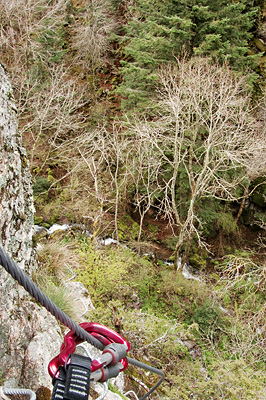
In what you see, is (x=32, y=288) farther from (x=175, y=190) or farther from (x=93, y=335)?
(x=175, y=190)

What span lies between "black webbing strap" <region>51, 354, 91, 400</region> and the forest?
3615 mm

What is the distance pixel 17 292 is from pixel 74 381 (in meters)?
1.85

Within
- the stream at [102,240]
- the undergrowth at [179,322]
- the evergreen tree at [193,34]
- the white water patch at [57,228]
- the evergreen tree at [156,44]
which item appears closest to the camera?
the undergrowth at [179,322]

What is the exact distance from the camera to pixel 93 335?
1003mm

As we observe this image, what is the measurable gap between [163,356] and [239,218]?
997cm

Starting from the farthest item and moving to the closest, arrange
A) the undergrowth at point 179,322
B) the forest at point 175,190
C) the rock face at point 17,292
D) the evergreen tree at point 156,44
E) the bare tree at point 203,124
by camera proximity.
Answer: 1. the evergreen tree at point 156,44
2. the bare tree at point 203,124
3. the forest at point 175,190
4. the undergrowth at point 179,322
5. the rock face at point 17,292

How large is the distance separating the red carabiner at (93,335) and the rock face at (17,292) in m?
1.38

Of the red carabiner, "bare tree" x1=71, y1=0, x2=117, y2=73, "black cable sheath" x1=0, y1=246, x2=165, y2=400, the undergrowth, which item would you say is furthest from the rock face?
"bare tree" x1=71, y1=0, x2=117, y2=73

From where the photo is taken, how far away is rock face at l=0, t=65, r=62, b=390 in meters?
2.05

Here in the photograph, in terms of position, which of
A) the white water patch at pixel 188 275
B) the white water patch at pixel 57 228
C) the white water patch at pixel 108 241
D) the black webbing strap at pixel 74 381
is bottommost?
the white water patch at pixel 188 275

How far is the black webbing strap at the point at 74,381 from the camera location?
0.71 m

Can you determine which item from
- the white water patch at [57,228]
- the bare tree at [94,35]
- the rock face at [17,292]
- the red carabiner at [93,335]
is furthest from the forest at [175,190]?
the red carabiner at [93,335]

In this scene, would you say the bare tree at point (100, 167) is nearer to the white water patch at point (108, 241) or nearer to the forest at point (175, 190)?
the forest at point (175, 190)

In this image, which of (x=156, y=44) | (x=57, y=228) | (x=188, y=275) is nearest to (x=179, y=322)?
(x=188, y=275)
